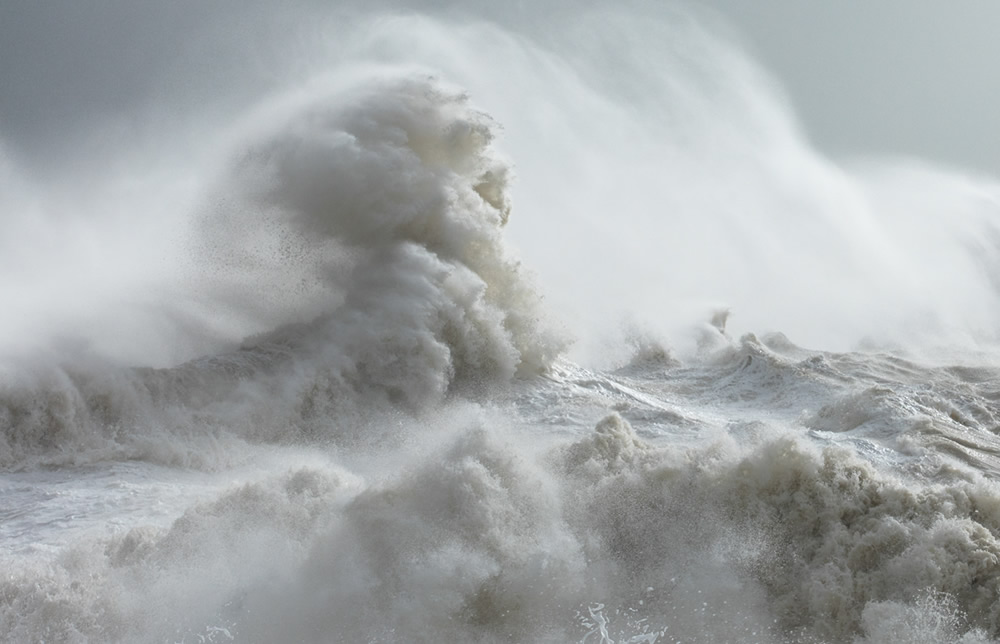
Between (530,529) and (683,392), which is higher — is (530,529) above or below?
below

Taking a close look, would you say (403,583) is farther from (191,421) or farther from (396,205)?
(396,205)

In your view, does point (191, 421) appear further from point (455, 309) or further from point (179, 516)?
point (455, 309)

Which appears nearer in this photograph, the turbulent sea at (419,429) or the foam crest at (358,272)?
the turbulent sea at (419,429)

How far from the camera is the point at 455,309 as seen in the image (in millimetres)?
12891

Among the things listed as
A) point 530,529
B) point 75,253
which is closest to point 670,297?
point 75,253

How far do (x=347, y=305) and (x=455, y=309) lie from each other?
155 cm

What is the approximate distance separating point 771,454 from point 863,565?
1.28 meters

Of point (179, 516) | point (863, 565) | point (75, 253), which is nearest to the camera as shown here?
point (863, 565)

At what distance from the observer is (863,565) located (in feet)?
23.8

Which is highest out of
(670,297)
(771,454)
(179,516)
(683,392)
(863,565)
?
(670,297)

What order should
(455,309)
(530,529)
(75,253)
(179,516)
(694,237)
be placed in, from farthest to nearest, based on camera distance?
1. (694,237)
2. (75,253)
3. (455,309)
4. (179,516)
5. (530,529)

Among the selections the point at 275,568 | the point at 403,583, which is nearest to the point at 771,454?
the point at 403,583

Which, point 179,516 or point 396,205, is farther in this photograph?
point 396,205

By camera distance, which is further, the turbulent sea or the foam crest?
the foam crest
